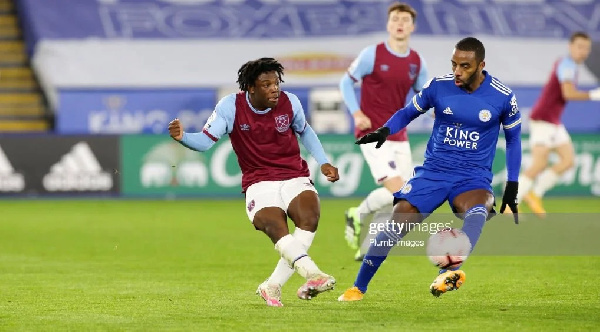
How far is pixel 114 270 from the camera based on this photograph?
10883 millimetres

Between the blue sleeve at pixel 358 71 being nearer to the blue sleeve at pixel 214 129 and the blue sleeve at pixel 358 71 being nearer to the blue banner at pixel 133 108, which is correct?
the blue sleeve at pixel 214 129

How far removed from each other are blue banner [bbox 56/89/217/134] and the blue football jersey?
63.5 feet

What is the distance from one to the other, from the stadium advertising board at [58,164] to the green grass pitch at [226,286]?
450 centimetres

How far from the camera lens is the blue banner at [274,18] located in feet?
98.0

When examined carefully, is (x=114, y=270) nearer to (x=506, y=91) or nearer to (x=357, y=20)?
(x=506, y=91)

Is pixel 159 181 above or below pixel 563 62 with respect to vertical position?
below

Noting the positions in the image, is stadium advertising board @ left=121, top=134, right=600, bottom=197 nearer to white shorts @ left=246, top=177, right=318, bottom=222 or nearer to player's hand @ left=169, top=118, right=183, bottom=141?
white shorts @ left=246, top=177, right=318, bottom=222

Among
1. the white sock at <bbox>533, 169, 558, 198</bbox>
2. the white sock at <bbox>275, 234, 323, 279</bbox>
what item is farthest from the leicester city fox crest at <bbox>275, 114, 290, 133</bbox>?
the white sock at <bbox>533, 169, 558, 198</bbox>

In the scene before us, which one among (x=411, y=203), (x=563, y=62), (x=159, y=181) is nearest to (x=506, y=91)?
(x=411, y=203)

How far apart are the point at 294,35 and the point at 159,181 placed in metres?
10.4

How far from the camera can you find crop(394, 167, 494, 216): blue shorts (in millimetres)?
8356

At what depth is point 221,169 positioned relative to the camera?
2088 centimetres

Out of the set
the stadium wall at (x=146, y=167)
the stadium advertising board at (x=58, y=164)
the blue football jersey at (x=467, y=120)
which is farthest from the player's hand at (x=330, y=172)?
the stadium advertising board at (x=58, y=164)

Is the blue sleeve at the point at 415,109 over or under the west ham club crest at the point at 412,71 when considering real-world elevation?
under
